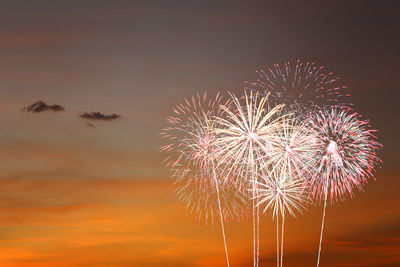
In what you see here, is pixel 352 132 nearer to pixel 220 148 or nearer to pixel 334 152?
pixel 334 152

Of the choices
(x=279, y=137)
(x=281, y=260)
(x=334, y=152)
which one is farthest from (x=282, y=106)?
(x=281, y=260)

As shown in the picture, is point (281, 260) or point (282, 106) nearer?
point (282, 106)

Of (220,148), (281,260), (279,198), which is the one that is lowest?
(281,260)

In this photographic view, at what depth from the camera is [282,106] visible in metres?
64.9

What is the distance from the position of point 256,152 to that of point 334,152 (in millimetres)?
7441

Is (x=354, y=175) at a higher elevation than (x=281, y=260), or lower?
higher

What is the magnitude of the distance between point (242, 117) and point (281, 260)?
49.1 ft

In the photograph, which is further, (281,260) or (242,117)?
(281,260)

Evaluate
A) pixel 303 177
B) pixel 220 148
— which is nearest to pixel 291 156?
pixel 303 177

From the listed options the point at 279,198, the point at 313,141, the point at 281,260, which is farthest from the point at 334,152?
the point at 281,260

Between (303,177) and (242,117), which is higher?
(242,117)

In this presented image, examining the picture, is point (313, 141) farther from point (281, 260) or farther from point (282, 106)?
point (281, 260)

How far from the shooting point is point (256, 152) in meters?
65.1

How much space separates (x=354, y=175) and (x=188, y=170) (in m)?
14.5
